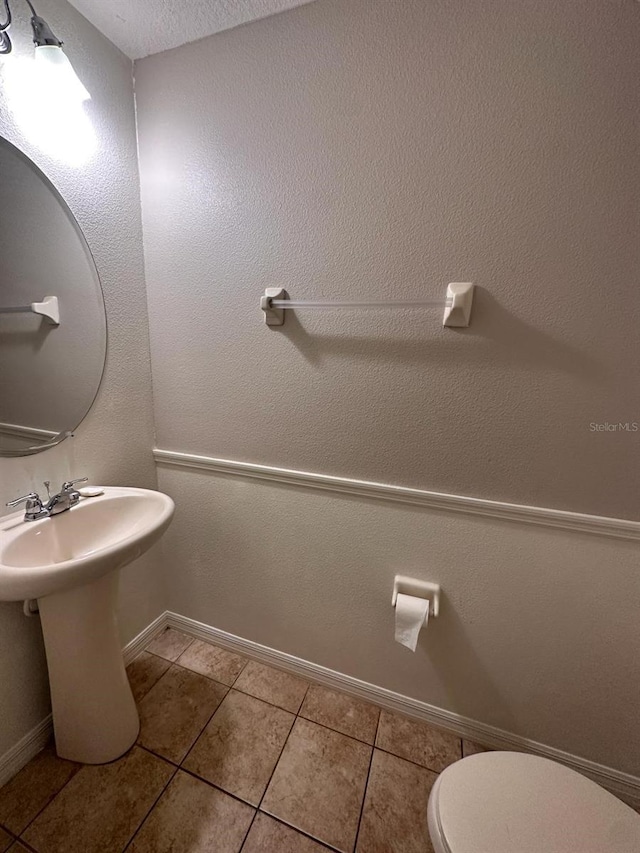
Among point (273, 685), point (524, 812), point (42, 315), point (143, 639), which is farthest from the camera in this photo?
point (143, 639)

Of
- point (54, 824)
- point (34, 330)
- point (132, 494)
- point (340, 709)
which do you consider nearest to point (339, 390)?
point (132, 494)

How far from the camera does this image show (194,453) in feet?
4.44

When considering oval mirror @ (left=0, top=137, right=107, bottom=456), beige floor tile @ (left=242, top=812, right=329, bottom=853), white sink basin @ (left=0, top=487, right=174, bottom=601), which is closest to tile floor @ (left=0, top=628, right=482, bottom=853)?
beige floor tile @ (left=242, top=812, right=329, bottom=853)

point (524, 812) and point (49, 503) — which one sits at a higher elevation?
point (49, 503)

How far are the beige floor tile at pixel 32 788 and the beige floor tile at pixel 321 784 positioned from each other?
0.64 m

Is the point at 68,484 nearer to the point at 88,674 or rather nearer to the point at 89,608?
the point at 89,608

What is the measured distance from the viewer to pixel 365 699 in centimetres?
128

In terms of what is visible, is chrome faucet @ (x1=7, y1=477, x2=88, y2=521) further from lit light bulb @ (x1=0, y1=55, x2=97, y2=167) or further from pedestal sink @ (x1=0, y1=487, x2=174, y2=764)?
lit light bulb @ (x1=0, y1=55, x2=97, y2=167)

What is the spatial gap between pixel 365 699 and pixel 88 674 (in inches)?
38.1

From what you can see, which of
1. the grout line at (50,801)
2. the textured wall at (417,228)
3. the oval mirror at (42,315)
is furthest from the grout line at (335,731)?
the oval mirror at (42,315)

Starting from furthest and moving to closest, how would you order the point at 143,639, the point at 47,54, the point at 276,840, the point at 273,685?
1. the point at 143,639
2. the point at 273,685
3. the point at 276,840
4. the point at 47,54

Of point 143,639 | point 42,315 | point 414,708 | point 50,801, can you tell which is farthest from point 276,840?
point 42,315

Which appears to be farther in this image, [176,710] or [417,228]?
[176,710]

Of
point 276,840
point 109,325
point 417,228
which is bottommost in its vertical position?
point 276,840
